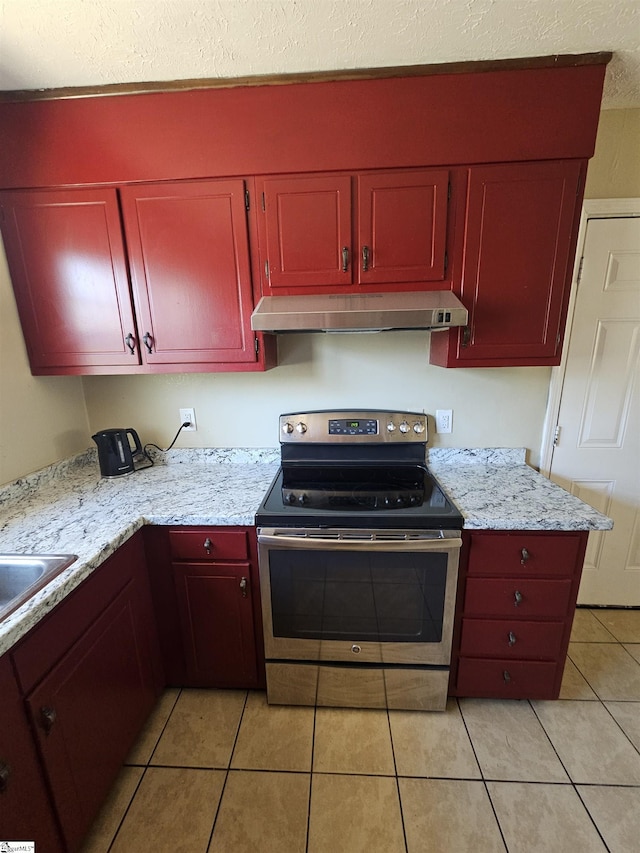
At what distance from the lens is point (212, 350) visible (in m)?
1.60

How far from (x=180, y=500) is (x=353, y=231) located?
1.28 meters

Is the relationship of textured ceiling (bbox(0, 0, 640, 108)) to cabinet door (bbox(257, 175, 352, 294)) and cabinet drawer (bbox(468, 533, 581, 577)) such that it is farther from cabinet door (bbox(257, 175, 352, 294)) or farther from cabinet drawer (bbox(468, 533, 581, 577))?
cabinet drawer (bbox(468, 533, 581, 577))

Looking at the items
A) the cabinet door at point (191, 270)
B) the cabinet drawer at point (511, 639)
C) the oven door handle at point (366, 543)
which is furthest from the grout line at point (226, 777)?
the cabinet door at point (191, 270)

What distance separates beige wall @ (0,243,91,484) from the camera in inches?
60.9

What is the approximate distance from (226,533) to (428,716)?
114cm

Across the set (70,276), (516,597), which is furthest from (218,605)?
(70,276)

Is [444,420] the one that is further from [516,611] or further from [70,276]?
[70,276]

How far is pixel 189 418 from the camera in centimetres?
196

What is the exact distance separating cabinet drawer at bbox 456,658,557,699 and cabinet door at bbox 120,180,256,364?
5.29ft

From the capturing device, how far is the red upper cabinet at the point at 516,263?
1370 mm

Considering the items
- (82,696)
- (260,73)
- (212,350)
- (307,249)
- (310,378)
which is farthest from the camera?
(310,378)

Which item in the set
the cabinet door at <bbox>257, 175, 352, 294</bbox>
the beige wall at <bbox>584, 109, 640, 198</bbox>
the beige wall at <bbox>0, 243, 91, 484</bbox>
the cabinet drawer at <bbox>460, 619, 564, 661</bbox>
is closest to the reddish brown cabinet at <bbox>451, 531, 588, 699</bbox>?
the cabinet drawer at <bbox>460, 619, 564, 661</bbox>

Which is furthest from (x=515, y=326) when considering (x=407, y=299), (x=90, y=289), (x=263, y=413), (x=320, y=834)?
(x=320, y=834)

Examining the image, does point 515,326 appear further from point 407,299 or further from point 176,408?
point 176,408
